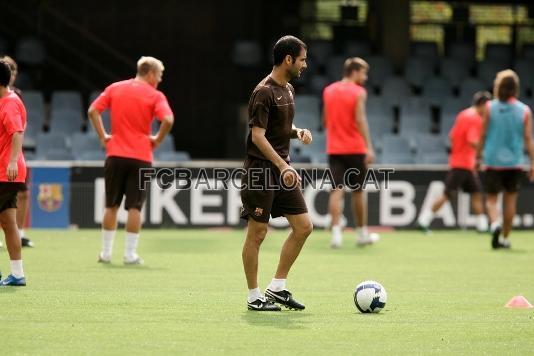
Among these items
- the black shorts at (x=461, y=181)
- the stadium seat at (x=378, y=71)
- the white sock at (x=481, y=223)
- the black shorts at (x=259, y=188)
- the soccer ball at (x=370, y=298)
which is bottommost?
the white sock at (x=481, y=223)

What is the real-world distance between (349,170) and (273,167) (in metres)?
6.52

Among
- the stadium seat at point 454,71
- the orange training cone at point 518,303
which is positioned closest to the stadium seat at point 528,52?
the stadium seat at point 454,71

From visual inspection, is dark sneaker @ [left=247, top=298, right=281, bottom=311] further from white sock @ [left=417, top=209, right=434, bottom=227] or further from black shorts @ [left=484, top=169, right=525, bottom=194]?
white sock @ [left=417, top=209, right=434, bottom=227]

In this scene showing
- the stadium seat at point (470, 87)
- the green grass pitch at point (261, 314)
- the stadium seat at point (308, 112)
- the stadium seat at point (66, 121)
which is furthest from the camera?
the stadium seat at point (470, 87)

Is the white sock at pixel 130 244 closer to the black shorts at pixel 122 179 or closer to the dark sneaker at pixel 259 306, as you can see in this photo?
the black shorts at pixel 122 179

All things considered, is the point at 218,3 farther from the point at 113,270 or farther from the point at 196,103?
the point at 113,270

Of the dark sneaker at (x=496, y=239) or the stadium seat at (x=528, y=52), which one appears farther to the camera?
the stadium seat at (x=528, y=52)

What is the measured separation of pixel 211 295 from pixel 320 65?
1445 cm

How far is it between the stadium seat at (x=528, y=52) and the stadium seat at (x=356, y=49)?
3.50 meters

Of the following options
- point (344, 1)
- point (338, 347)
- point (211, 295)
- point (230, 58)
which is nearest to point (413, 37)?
point (344, 1)

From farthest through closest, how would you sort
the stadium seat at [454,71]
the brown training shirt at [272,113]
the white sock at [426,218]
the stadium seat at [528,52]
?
the stadium seat at [528,52] → the stadium seat at [454,71] → the white sock at [426,218] → the brown training shirt at [272,113]

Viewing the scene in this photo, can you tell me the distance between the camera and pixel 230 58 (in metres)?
23.6

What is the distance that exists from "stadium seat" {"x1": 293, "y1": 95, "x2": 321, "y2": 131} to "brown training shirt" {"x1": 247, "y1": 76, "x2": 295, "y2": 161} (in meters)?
12.8

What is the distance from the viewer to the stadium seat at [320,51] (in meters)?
23.8
